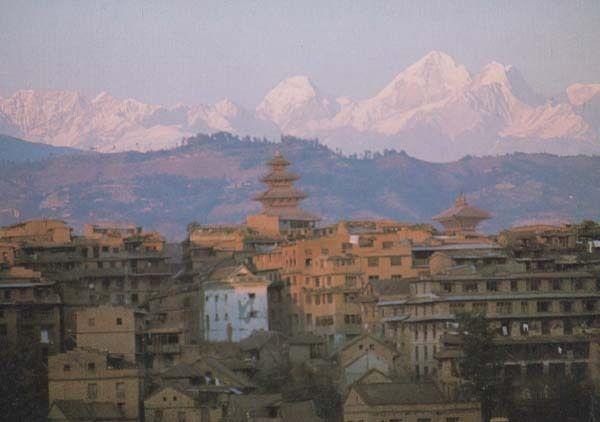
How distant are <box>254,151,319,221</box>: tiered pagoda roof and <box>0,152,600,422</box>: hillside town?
29.3 meters

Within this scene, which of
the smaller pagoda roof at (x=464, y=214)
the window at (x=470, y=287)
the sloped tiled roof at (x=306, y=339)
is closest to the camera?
the window at (x=470, y=287)

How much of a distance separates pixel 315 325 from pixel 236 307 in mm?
3954

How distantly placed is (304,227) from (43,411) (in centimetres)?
5237

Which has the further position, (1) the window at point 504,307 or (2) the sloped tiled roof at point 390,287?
(2) the sloped tiled roof at point 390,287

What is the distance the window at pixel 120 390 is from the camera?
95062mm

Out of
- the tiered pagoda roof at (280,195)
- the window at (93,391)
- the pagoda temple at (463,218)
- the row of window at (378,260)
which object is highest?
the tiered pagoda roof at (280,195)

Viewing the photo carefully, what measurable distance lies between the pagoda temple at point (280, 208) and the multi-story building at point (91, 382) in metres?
43.1

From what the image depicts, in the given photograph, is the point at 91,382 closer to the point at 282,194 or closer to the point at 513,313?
the point at 513,313

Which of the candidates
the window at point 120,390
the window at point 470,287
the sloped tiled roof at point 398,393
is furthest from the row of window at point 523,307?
the window at point 120,390

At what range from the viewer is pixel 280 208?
533ft

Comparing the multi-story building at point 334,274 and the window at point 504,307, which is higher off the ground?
the multi-story building at point 334,274

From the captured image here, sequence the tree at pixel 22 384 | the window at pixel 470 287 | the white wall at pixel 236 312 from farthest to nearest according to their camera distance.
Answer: the white wall at pixel 236 312 < the window at pixel 470 287 < the tree at pixel 22 384

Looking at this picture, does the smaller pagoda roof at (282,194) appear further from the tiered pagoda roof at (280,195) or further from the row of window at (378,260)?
the row of window at (378,260)

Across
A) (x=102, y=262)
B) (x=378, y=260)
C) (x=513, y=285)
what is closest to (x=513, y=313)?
(x=513, y=285)
